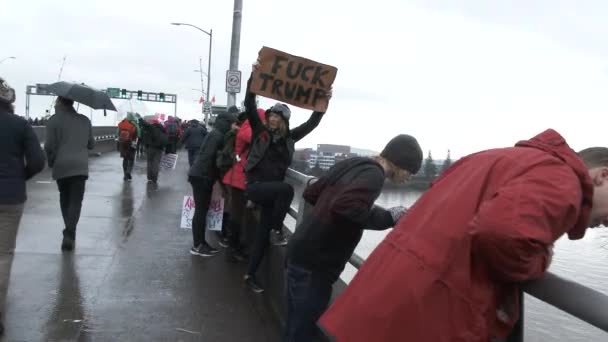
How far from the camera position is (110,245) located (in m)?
8.04

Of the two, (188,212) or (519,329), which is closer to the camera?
(519,329)

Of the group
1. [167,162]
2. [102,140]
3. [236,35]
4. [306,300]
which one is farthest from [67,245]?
[102,140]

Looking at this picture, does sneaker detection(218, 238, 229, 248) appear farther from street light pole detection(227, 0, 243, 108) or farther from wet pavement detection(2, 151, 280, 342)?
street light pole detection(227, 0, 243, 108)

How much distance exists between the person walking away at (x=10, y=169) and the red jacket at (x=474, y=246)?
3.46m

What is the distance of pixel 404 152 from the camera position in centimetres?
329

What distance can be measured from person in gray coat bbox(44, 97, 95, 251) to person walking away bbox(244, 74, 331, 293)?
8.11 feet

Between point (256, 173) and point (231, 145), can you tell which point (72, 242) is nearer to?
point (231, 145)

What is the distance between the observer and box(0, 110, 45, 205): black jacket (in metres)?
4.81

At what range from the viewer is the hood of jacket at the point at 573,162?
192 centimetres

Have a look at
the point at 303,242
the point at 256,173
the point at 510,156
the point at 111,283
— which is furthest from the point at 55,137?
the point at 510,156

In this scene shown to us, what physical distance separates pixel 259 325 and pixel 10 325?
76.5 inches

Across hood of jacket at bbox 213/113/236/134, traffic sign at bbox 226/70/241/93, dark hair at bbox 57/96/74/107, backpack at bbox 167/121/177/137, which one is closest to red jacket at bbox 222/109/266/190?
hood of jacket at bbox 213/113/236/134

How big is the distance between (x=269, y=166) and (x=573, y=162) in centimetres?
403

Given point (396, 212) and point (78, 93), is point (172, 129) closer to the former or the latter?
point (78, 93)
